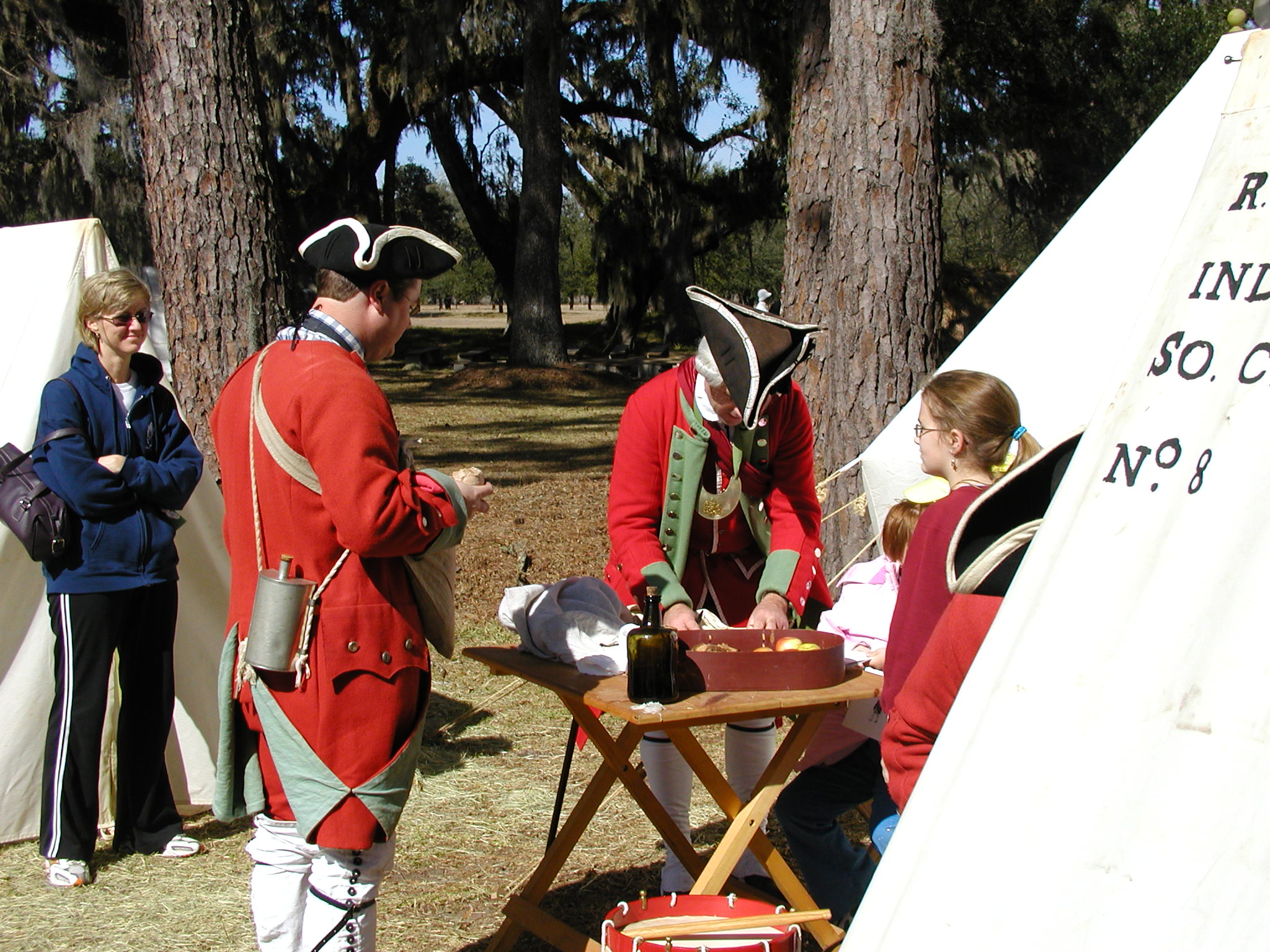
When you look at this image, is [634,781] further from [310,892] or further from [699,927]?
[310,892]

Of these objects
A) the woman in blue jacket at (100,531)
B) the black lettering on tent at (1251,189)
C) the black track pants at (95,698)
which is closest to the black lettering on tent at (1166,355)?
the black lettering on tent at (1251,189)

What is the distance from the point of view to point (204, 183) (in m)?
5.57

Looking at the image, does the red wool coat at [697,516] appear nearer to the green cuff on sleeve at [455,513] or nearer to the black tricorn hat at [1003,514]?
the green cuff on sleeve at [455,513]

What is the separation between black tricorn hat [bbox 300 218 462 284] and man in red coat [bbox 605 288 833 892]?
0.87m

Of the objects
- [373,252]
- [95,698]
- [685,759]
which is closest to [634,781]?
[685,759]

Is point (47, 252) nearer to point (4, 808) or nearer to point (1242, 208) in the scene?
point (4, 808)

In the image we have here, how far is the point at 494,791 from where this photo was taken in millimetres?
4695

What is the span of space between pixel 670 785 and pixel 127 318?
2.23 metres

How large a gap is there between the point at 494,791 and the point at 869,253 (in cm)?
290

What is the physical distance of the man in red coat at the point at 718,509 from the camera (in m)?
3.21

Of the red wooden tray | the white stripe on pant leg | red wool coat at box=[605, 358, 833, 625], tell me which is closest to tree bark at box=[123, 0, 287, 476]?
the white stripe on pant leg

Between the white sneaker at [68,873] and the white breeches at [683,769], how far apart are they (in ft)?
6.06

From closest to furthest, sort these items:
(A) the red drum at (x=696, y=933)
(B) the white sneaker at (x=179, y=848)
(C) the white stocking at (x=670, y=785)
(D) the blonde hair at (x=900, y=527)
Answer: (A) the red drum at (x=696, y=933) → (D) the blonde hair at (x=900, y=527) → (C) the white stocking at (x=670, y=785) → (B) the white sneaker at (x=179, y=848)

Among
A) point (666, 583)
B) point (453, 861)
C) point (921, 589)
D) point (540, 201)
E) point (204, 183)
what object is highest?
point (540, 201)
